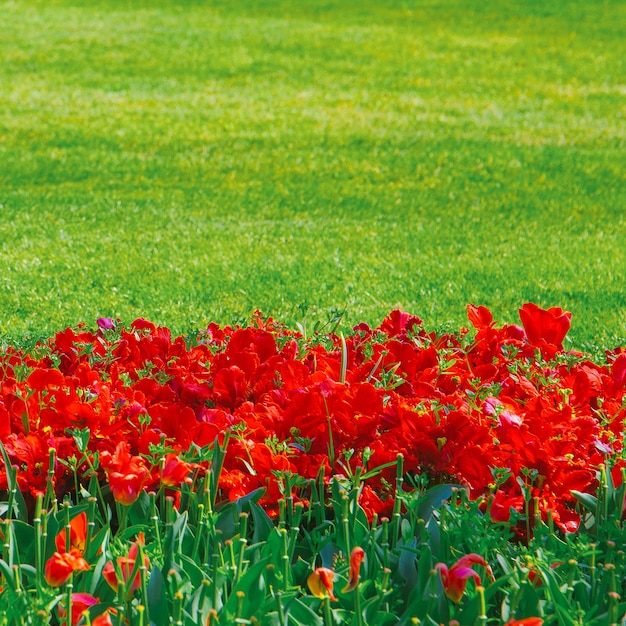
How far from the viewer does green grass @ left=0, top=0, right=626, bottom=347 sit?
6254 mm

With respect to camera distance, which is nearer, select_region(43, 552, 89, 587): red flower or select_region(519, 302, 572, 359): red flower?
select_region(43, 552, 89, 587): red flower

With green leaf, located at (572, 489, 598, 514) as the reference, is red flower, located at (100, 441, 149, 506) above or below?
above

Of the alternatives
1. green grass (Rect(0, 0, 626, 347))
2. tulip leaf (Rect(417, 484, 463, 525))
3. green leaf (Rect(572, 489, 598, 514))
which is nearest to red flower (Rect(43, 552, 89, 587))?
tulip leaf (Rect(417, 484, 463, 525))

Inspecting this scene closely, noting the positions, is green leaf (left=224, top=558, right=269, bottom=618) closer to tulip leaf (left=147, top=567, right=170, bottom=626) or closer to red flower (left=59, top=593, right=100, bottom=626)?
tulip leaf (left=147, top=567, right=170, bottom=626)

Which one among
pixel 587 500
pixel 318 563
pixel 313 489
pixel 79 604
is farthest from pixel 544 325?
pixel 79 604

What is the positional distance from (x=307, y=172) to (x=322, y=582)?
8182mm

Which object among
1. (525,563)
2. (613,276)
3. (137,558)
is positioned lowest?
(613,276)

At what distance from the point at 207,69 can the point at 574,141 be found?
686 centimetres

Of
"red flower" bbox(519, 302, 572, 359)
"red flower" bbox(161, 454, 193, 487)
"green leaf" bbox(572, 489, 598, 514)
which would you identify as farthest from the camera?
"red flower" bbox(519, 302, 572, 359)

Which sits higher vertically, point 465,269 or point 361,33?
point 361,33

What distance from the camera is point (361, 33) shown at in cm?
1909

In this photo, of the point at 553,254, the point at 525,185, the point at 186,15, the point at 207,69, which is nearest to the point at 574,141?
the point at 525,185

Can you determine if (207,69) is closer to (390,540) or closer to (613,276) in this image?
(613,276)

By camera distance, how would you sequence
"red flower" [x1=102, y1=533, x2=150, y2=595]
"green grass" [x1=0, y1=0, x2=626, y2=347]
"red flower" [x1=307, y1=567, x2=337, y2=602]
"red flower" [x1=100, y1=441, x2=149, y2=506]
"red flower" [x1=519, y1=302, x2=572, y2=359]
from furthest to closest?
"green grass" [x1=0, y1=0, x2=626, y2=347] → "red flower" [x1=519, y1=302, x2=572, y2=359] → "red flower" [x1=100, y1=441, x2=149, y2=506] → "red flower" [x1=102, y1=533, x2=150, y2=595] → "red flower" [x1=307, y1=567, x2=337, y2=602]
